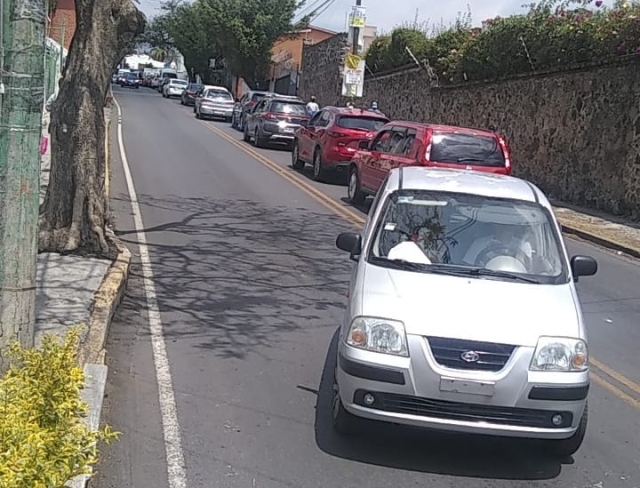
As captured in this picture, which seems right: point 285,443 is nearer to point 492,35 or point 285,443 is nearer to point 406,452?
point 406,452

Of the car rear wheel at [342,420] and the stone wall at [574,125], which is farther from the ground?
the stone wall at [574,125]

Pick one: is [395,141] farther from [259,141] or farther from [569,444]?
[259,141]

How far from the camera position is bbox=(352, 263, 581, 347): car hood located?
16.8 ft

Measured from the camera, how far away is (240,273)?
10266mm

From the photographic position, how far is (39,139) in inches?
200

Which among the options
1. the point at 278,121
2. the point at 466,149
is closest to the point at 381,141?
the point at 466,149

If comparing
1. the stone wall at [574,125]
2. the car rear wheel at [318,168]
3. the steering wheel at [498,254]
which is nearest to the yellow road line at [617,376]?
the steering wheel at [498,254]

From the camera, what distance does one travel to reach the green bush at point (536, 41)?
60.2 ft

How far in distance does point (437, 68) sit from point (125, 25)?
1918cm

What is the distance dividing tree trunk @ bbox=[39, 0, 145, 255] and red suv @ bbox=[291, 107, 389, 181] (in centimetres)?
978

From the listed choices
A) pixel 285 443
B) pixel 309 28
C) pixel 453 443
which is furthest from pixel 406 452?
pixel 309 28

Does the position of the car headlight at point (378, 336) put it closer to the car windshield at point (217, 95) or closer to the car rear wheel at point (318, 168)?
the car rear wheel at point (318, 168)

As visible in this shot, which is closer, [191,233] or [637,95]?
[191,233]

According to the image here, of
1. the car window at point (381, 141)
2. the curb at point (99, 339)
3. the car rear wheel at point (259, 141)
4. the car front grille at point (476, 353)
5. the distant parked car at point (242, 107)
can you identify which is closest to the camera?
the car front grille at point (476, 353)
